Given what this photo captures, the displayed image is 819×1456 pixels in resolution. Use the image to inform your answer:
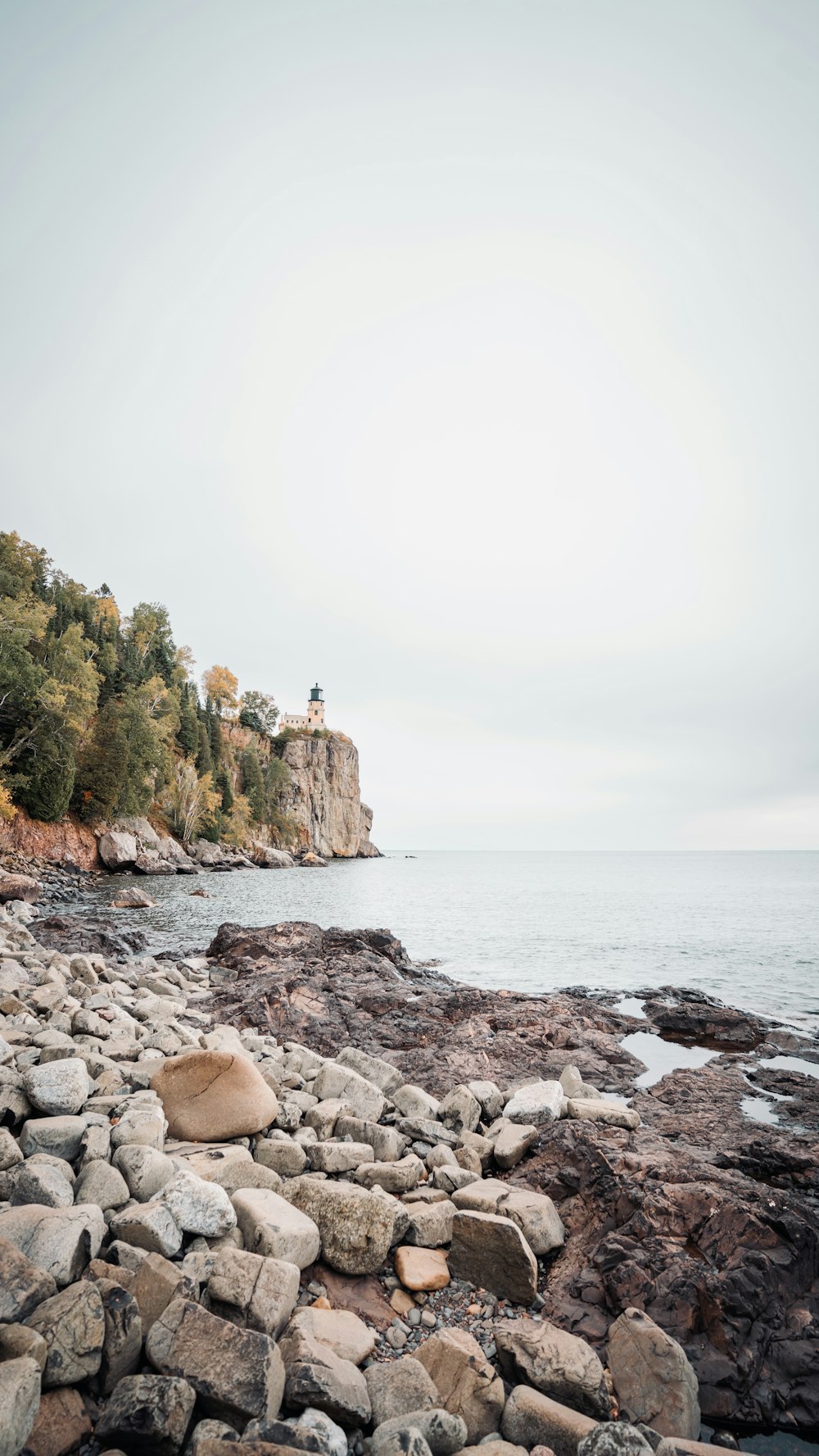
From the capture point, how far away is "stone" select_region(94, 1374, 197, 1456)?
2775 mm

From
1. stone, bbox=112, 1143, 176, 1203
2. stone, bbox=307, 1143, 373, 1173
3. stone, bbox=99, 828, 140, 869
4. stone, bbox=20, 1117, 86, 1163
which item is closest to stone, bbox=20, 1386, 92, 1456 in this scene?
stone, bbox=112, 1143, 176, 1203

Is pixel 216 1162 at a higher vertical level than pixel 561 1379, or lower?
higher

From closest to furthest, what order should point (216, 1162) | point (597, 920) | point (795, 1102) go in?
point (216, 1162) → point (795, 1102) → point (597, 920)

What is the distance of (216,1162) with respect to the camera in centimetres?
504

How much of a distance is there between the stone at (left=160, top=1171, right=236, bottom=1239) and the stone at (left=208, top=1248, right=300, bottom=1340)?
0.82ft

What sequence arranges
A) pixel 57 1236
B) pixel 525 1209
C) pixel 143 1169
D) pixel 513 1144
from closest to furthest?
1. pixel 57 1236
2. pixel 143 1169
3. pixel 525 1209
4. pixel 513 1144

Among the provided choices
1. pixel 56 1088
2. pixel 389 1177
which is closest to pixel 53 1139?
pixel 56 1088

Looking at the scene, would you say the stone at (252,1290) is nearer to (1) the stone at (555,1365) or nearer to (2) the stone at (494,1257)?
(1) the stone at (555,1365)

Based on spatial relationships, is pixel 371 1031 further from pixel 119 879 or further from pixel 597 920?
pixel 119 879

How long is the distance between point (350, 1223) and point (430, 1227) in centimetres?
66

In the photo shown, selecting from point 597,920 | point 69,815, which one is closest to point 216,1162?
point 597,920

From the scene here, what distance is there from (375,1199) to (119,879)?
136ft

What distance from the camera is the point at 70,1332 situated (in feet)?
10.0

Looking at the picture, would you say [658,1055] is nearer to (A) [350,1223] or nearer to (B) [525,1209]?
(B) [525,1209]
